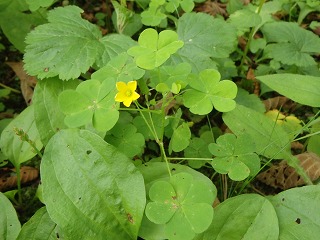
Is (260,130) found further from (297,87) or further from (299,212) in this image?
(299,212)

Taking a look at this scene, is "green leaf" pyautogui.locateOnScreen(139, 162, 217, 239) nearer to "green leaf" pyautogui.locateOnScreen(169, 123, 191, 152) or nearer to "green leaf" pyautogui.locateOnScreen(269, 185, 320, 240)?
"green leaf" pyautogui.locateOnScreen(169, 123, 191, 152)

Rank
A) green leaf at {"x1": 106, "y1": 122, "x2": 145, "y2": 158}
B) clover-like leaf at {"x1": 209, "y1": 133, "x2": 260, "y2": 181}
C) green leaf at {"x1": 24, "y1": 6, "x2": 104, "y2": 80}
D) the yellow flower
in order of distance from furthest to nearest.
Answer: green leaf at {"x1": 24, "y1": 6, "x2": 104, "y2": 80} → green leaf at {"x1": 106, "y1": 122, "x2": 145, "y2": 158} → clover-like leaf at {"x1": 209, "y1": 133, "x2": 260, "y2": 181} → the yellow flower

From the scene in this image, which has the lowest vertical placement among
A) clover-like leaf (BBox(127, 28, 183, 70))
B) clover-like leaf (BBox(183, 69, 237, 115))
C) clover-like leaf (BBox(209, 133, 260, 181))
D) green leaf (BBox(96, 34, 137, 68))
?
clover-like leaf (BBox(209, 133, 260, 181))

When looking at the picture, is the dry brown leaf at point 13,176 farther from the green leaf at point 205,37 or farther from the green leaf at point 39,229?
the green leaf at point 205,37

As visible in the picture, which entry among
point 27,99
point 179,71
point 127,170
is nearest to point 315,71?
point 179,71

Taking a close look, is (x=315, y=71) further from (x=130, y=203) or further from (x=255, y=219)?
(x=130, y=203)

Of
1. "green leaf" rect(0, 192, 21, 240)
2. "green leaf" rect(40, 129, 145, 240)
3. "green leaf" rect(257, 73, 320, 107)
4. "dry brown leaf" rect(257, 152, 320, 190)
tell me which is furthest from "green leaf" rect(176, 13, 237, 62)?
"green leaf" rect(0, 192, 21, 240)

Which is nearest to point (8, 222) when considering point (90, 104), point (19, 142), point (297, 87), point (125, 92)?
point (19, 142)
